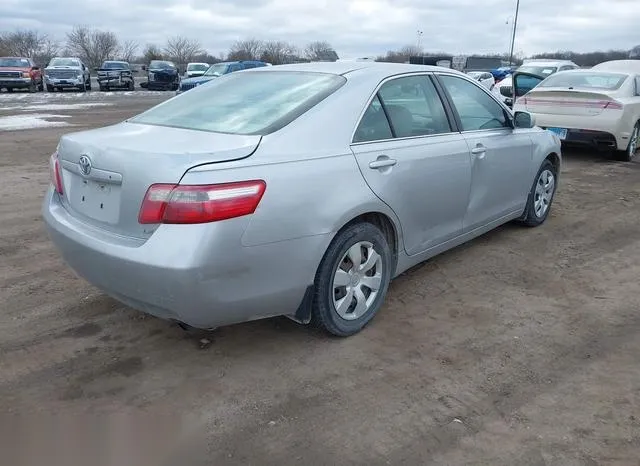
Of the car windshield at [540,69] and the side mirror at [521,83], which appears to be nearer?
the side mirror at [521,83]

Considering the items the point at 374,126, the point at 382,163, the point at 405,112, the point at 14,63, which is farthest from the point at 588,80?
the point at 14,63

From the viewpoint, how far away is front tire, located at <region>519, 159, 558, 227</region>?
Answer: 550 centimetres

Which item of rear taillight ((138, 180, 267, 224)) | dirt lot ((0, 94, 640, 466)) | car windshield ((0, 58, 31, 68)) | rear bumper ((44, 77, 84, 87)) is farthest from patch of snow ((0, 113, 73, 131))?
car windshield ((0, 58, 31, 68))

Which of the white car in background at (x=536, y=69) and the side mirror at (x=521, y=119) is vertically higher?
the white car in background at (x=536, y=69)

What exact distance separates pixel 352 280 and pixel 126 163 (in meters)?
1.43

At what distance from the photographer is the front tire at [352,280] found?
326cm

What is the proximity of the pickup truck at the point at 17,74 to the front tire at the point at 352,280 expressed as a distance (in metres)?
27.8

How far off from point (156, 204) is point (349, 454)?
143cm

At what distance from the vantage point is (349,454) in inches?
99.4

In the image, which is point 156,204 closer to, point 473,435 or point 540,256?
point 473,435

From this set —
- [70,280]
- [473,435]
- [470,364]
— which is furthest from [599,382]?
[70,280]

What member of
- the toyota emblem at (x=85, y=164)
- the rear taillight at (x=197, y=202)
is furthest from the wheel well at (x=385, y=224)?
the toyota emblem at (x=85, y=164)

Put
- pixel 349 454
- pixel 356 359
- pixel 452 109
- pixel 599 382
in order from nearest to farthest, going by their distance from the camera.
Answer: pixel 349 454 → pixel 599 382 → pixel 356 359 → pixel 452 109

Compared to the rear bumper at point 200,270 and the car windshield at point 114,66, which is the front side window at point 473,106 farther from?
the car windshield at point 114,66
